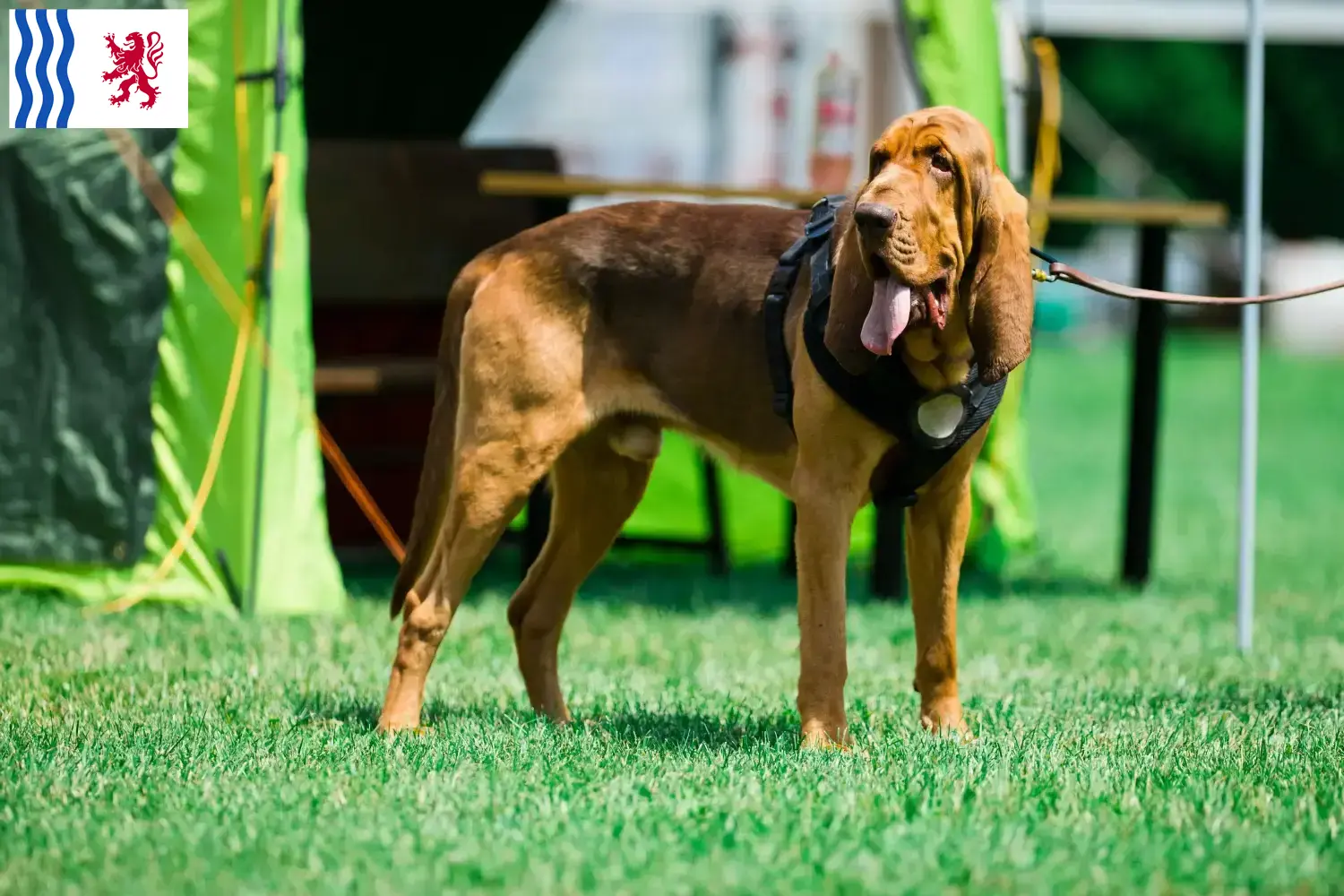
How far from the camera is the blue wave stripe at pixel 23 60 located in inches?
239

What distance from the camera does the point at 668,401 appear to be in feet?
15.6

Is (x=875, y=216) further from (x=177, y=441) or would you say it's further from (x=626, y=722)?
(x=177, y=441)

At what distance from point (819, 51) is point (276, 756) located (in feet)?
27.2

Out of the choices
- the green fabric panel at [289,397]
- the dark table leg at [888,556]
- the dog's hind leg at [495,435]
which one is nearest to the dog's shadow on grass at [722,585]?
the dark table leg at [888,556]

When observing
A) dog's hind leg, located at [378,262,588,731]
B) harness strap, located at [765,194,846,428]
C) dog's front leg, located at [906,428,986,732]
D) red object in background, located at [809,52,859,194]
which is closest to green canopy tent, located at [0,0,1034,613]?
red object in background, located at [809,52,859,194]

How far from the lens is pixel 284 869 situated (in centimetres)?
329

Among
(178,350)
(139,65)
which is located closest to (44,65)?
(139,65)

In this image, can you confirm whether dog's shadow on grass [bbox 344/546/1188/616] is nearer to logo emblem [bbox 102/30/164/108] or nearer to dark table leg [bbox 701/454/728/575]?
dark table leg [bbox 701/454/728/575]

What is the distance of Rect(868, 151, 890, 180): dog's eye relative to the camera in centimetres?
407

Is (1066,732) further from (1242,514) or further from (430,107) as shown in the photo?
(430,107)

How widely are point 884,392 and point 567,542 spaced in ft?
4.33

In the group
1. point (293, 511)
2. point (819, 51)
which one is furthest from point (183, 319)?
point (819, 51)

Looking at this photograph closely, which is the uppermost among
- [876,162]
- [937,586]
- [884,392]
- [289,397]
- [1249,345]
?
[876,162]

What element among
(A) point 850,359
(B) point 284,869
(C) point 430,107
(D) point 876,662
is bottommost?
(D) point 876,662
